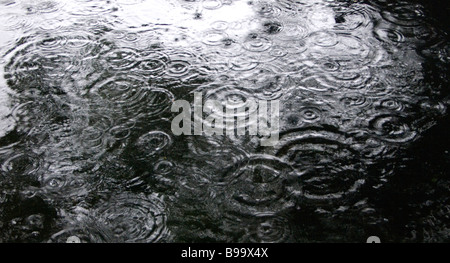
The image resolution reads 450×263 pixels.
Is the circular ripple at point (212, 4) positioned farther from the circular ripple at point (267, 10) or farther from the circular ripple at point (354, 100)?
the circular ripple at point (354, 100)

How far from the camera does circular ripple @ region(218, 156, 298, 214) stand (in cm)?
222

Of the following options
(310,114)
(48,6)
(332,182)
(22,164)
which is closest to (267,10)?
(310,114)

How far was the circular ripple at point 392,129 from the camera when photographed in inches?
101

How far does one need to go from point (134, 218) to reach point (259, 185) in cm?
79

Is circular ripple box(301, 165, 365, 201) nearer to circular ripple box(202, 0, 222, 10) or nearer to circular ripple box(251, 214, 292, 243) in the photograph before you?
circular ripple box(251, 214, 292, 243)

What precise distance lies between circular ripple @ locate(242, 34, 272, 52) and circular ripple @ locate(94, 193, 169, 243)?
1.76 metres

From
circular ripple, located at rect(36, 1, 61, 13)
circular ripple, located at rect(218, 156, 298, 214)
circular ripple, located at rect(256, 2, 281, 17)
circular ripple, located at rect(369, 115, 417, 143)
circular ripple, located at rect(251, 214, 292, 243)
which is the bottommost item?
circular ripple, located at rect(251, 214, 292, 243)

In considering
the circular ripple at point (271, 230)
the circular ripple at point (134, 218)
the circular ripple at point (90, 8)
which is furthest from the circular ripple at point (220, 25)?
the circular ripple at point (271, 230)

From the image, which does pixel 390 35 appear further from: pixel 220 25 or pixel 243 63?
pixel 220 25

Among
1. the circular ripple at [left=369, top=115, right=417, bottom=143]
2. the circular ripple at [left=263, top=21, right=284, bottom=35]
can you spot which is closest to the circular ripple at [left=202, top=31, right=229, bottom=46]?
the circular ripple at [left=263, top=21, right=284, bottom=35]

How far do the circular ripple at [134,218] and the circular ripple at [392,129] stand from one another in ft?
5.23

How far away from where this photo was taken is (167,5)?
4.08 meters

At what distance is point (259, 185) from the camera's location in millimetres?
2332
